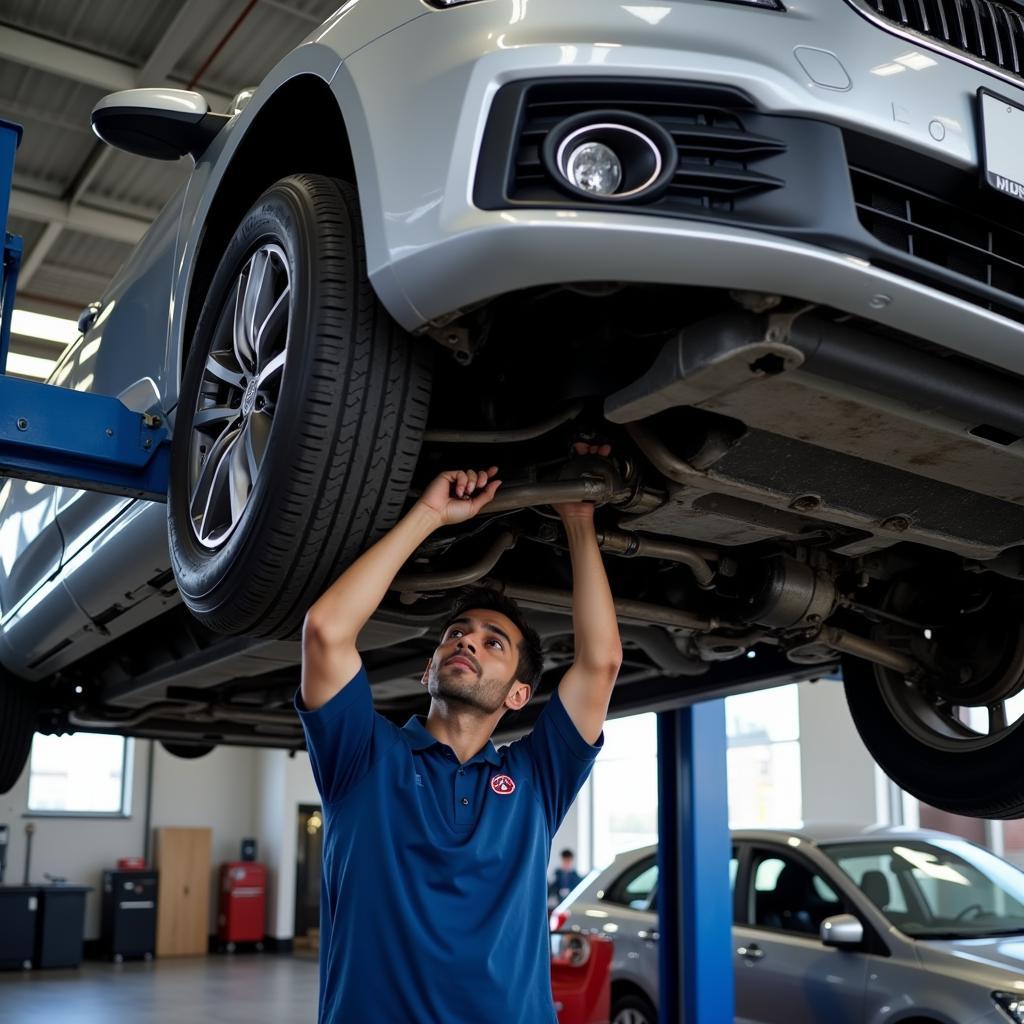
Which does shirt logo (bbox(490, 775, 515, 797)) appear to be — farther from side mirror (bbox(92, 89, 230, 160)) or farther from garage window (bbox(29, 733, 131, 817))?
garage window (bbox(29, 733, 131, 817))

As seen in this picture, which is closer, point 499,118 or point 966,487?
point 499,118

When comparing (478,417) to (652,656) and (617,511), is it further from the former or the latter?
(652,656)

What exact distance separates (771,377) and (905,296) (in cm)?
21

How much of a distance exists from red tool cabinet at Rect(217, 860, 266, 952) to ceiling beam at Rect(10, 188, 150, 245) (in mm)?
9261

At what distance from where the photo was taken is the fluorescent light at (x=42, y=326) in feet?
33.3

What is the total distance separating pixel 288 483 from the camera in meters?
1.74

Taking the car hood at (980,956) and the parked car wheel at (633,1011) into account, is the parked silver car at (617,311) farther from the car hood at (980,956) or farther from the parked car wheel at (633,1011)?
the parked car wheel at (633,1011)

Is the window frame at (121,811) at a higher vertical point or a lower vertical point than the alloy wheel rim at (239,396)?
lower

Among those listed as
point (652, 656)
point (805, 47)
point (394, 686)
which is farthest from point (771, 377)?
point (394, 686)

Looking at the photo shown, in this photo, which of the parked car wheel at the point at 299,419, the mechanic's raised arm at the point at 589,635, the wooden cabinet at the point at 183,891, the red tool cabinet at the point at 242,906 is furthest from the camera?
the red tool cabinet at the point at 242,906

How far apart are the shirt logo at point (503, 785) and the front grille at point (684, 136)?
3.39 feet

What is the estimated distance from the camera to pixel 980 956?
14.2 feet

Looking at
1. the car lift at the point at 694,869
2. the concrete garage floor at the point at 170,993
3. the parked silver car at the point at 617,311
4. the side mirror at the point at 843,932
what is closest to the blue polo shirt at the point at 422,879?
the parked silver car at the point at 617,311

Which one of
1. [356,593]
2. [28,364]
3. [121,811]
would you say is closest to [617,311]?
[356,593]
